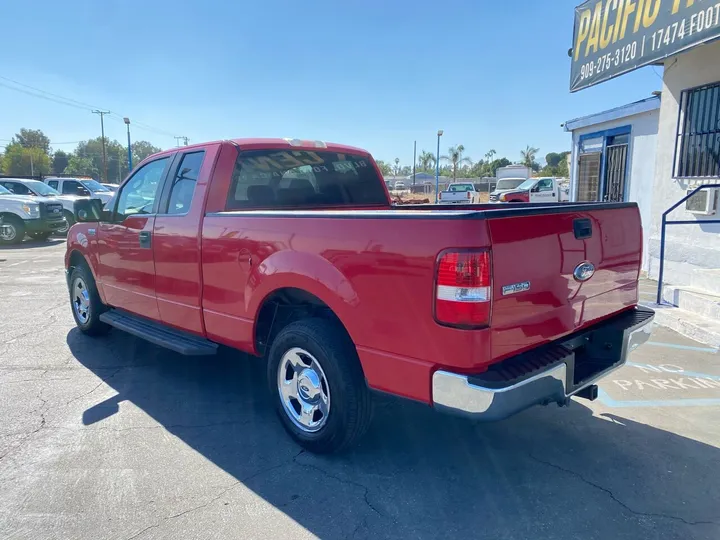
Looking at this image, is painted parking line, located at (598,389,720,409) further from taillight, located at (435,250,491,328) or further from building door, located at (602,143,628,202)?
building door, located at (602,143,628,202)

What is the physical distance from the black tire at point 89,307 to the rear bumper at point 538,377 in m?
4.62

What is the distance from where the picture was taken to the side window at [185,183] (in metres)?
4.23

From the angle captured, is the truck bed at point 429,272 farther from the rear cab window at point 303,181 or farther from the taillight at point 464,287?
the rear cab window at point 303,181

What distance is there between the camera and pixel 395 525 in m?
2.67

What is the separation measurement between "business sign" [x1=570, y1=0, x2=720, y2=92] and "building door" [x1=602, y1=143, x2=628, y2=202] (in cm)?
311

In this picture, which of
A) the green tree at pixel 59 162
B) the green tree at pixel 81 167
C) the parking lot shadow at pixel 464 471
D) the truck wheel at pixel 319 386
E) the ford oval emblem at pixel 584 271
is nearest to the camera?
the parking lot shadow at pixel 464 471

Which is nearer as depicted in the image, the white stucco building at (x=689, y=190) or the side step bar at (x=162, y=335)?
the side step bar at (x=162, y=335)

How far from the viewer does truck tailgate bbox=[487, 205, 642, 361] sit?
254 centimetres

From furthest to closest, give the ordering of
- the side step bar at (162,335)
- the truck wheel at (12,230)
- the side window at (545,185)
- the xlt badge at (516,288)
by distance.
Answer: the side window at (545,185)
the truck wheel at (12,230)
the side step bar at (162,335)
the xlt badge at (516,288)

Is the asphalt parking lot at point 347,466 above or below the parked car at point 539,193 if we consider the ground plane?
below

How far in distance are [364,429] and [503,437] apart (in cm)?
107

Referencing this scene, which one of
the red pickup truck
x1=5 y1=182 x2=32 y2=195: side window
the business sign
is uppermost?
the business sign

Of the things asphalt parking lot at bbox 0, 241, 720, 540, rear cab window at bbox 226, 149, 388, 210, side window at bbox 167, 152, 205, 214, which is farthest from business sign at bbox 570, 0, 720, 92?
side window at bbox 167, 152, 205, 214

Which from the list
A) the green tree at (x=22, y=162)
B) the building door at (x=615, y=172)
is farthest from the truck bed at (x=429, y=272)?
the green tree at (x=22, y=162)
